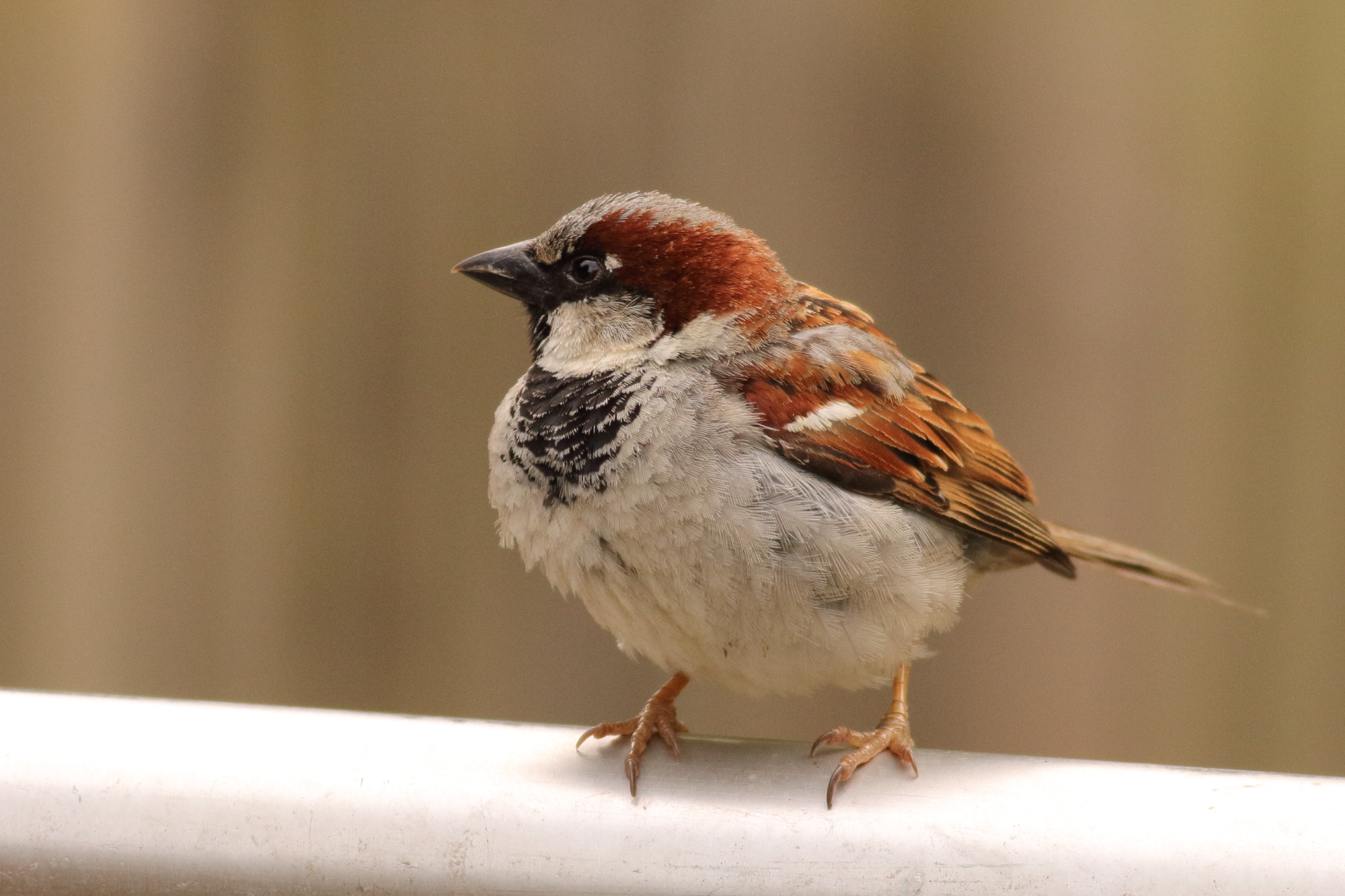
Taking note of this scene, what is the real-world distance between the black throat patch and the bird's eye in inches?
4.4

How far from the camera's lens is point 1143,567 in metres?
1.50

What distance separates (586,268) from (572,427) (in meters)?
0.19

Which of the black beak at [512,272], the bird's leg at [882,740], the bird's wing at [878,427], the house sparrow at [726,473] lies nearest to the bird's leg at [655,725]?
the house sparrow at [726,473]

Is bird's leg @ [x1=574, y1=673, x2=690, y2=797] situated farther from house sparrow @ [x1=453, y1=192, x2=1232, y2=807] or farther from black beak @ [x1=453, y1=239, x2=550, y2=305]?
black beak @ [x1=453, y1=239, x2=550, y2=305]

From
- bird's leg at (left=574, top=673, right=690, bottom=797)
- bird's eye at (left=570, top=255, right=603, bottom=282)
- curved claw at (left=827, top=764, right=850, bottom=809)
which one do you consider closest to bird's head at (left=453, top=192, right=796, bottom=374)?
bird's eye at (left=570, top=255, right=603, bottom=282)

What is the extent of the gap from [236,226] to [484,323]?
0.32m

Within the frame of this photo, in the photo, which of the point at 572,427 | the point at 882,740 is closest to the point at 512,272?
the point at 572,427

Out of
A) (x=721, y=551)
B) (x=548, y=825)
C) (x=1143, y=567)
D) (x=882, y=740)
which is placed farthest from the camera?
(x=1143, y=567)

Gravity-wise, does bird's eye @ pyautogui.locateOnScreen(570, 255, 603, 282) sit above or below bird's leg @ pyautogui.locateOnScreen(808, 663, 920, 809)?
above

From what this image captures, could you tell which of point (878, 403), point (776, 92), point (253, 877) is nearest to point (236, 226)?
point (776, 92)

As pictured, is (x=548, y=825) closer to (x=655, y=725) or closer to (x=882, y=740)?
(x=655, y=725)

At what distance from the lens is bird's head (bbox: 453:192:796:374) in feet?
4.14

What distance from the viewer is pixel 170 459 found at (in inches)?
64.4

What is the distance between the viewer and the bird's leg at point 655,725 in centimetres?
113
